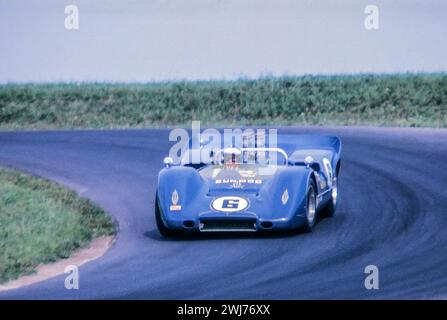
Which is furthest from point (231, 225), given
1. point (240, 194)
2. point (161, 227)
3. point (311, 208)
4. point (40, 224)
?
point (40, 224)

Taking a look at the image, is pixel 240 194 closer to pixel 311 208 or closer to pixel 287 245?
pixel 287 245

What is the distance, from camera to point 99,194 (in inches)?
587

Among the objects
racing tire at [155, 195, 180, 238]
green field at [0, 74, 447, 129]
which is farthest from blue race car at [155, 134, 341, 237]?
green field at [0, 74, 447, 129]

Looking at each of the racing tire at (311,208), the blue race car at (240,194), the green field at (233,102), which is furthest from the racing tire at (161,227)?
the green field at (233,102)

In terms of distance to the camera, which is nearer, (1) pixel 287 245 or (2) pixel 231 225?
(1) pixel 287 245

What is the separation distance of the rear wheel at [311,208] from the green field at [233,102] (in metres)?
11.5

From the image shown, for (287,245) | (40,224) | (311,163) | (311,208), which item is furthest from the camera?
(40,224)

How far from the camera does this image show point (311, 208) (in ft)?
40.0

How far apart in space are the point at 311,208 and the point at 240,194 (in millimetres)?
823

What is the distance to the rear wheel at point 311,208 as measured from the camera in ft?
39.5

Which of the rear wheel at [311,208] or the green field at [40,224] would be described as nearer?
the green field at [40,224]

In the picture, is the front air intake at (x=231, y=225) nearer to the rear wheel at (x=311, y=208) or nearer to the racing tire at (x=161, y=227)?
the racing tire at (x=161, y=227)
